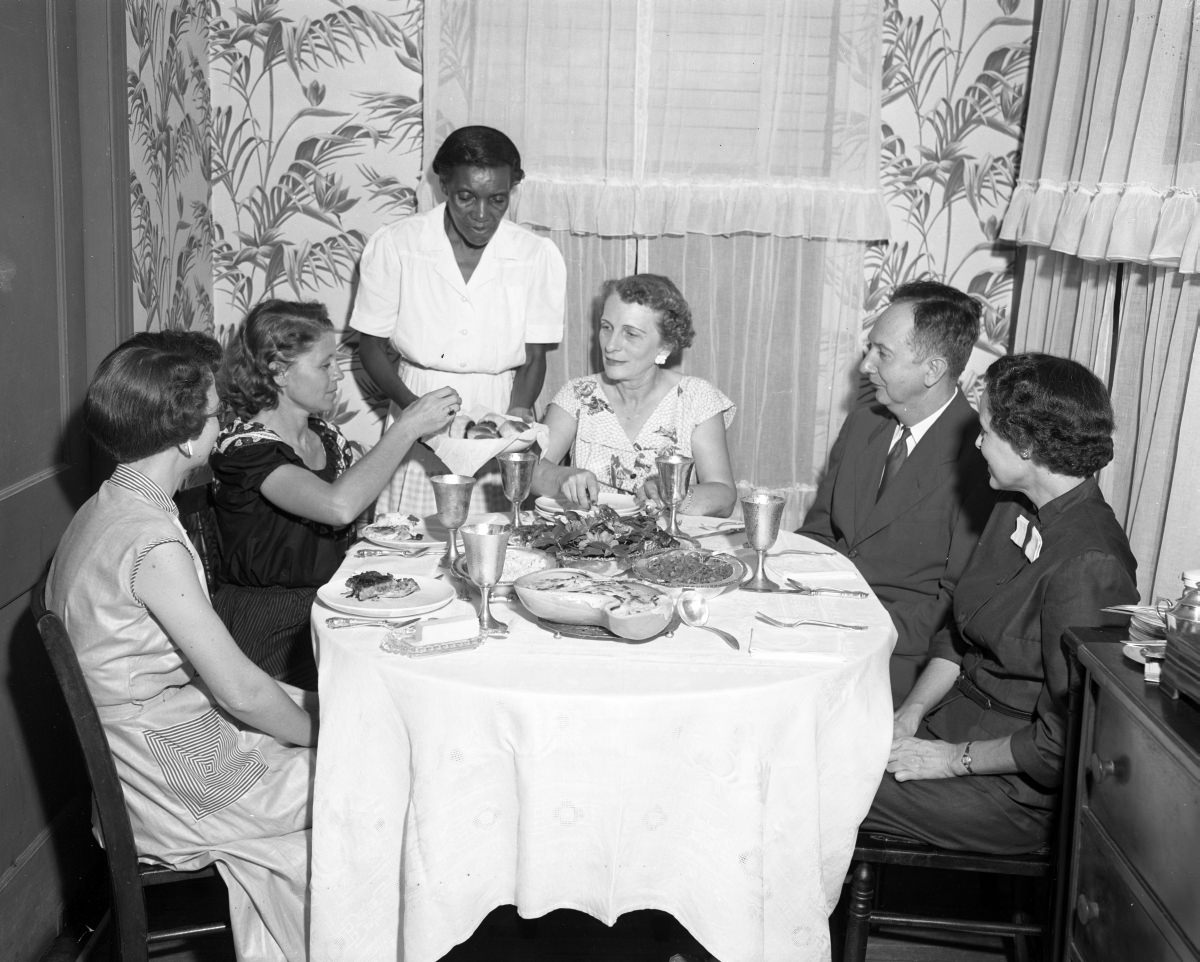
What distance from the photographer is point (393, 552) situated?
2404 mm

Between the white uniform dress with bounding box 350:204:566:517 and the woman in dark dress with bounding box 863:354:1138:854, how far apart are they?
155 cm

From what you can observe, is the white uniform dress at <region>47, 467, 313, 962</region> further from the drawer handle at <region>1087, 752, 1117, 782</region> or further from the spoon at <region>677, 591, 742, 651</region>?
the drawer handle at <region>1087, 752, 1117, 782</region>

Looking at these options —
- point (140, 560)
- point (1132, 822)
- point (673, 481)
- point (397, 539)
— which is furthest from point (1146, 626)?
point (140, 560)

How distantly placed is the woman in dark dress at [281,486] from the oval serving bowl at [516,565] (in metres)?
0.43

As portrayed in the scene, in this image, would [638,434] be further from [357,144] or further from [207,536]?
[357,144]

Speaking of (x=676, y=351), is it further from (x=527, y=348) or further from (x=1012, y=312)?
(x=1012, y=312)

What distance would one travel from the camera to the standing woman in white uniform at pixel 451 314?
3.30 m

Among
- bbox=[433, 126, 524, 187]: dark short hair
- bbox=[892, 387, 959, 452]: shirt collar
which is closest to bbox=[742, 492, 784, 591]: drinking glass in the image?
bbox=[892, 387, 959, 452]: shirt collar

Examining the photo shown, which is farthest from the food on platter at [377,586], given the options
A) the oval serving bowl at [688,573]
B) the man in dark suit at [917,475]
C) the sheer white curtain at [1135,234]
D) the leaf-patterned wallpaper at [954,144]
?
the leaf-patterned wallpaper at [954,144]

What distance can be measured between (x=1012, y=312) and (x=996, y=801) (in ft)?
7.71

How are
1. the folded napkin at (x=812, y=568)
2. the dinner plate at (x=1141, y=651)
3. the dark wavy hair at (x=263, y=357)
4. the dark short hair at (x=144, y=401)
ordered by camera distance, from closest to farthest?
the dinner plate at (x=1141, y=651) < the dark short hair at (x=144, y=401) < the folded napkin at (x=812, y=568) < the dark wavy hair at (x=263, y=357)

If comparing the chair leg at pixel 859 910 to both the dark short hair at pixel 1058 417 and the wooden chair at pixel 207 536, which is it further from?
the wooden chair at pixel 207 536

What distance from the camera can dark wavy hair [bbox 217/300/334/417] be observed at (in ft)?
8.71

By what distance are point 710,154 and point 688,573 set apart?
6.64ft
